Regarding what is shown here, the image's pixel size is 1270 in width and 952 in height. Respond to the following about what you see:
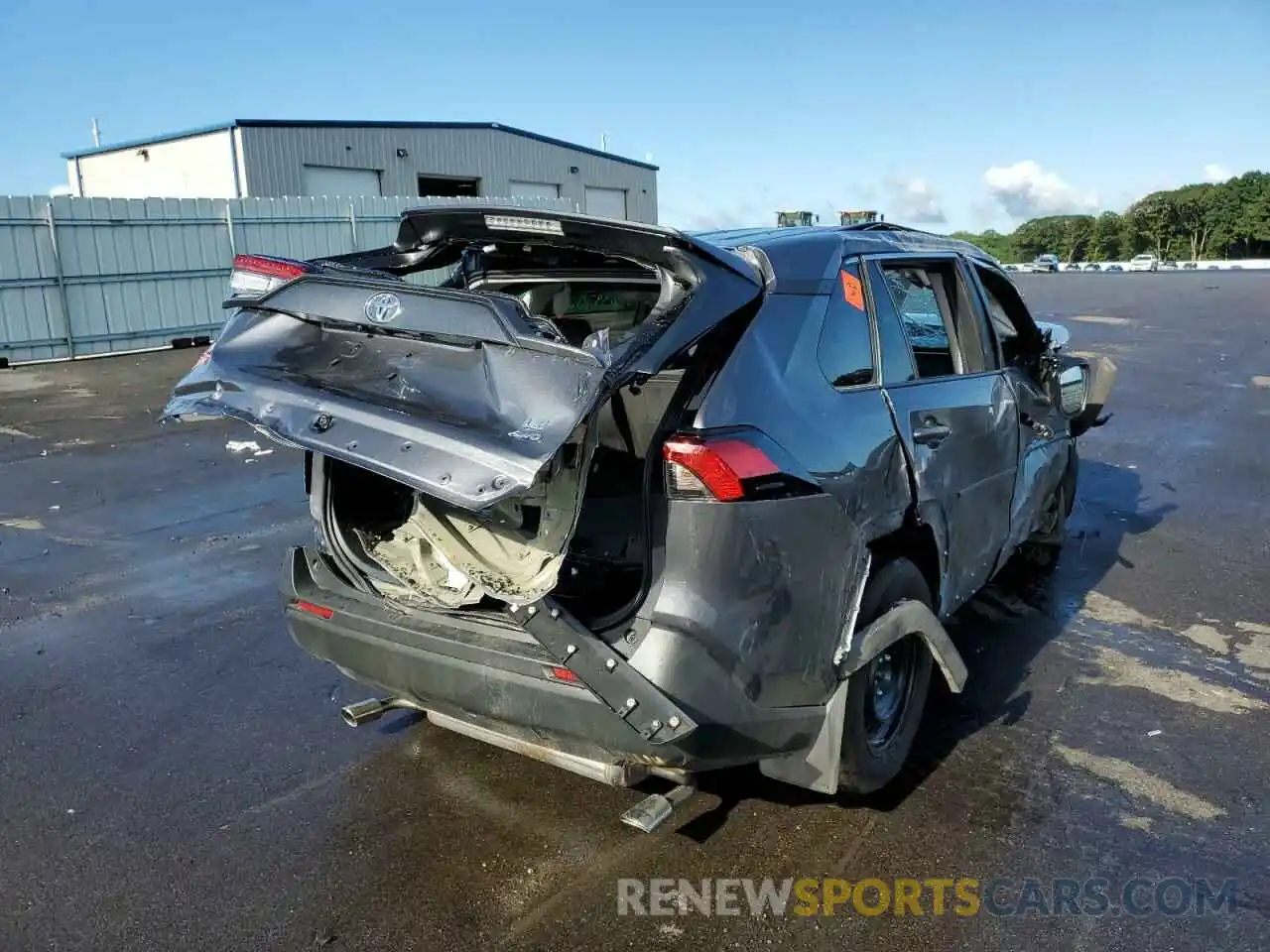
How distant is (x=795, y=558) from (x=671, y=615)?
0.45 m

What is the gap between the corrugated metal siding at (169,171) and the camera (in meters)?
24.6

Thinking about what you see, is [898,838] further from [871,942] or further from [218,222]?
[218,222]

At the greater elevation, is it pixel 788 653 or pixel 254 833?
pixel 788 653

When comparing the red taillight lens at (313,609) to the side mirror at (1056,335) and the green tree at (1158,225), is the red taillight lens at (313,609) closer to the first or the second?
the side mirror at (1056,335)

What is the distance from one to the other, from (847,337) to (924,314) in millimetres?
964

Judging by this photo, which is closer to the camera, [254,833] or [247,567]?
[254,833]

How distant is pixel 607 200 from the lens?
117 feet

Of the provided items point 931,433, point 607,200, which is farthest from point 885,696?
point 607,200

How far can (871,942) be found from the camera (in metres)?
2.90

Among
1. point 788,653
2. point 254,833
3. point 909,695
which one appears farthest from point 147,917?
point 909,695

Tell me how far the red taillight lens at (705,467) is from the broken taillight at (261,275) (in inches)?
60.7

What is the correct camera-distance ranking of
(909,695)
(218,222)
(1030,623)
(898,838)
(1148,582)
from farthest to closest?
1. (218,222)
2. (1148,582)
3. (1030,623)
4. (909,695)
5. (898,838)

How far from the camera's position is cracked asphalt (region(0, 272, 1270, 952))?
9.85ft

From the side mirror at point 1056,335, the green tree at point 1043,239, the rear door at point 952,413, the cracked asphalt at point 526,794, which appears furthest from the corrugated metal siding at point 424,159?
the green tree at point 1043,239
